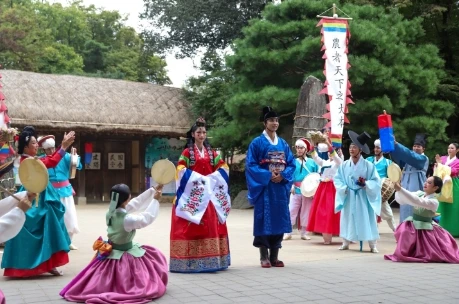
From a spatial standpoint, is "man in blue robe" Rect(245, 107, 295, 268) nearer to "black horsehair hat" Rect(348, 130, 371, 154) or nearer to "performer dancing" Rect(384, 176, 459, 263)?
"performer dancing" Rect(384, 176, 459, 263)

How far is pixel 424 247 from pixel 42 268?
4.50 m

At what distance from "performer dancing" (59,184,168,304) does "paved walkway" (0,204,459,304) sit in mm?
163

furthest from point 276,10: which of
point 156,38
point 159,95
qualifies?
point 156,38

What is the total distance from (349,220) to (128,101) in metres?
13.5

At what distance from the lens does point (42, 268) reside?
6430 mm

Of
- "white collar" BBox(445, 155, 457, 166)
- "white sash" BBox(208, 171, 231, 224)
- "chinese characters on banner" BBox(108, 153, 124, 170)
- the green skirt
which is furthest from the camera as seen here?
"chinese characters on banner" BBox(108, 153, 124, 170)

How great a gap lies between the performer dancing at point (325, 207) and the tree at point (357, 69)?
20.7 ft

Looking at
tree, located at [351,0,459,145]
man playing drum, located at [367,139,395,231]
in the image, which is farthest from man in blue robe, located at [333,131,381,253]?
tree, located at [351,0,459,145]

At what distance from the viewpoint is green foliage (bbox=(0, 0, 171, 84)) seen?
2927 centimetres

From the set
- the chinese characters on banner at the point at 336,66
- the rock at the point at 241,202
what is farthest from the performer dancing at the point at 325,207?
the rock at the point at 241,202

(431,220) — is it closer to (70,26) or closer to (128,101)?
(128,101)

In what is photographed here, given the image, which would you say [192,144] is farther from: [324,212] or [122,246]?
[324,212]

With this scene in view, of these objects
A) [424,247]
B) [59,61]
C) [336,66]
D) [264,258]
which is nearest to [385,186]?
[424,247]

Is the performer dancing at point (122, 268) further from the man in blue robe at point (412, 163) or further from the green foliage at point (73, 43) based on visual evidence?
the green foliage at point (73, 43)
